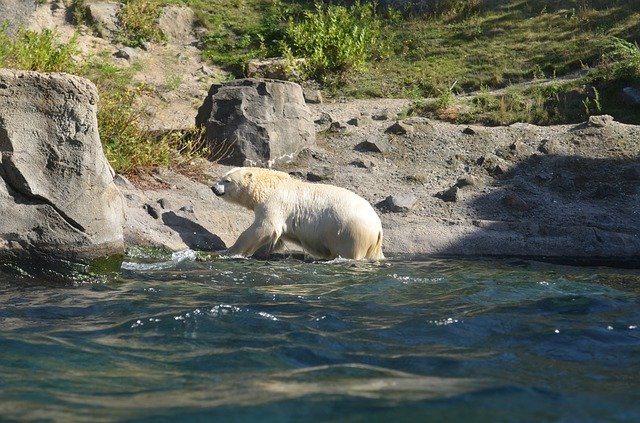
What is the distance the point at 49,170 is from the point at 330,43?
10988 millimetres

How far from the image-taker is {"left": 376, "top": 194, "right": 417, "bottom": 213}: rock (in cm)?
1152

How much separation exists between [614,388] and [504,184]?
840cm

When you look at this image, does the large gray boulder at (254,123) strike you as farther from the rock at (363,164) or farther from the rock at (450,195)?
the rock at (450,195)

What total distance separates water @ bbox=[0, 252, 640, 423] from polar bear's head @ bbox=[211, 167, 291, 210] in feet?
5.76

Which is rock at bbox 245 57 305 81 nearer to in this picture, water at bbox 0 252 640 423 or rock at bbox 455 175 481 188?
rock at bbox 455 175 481 188

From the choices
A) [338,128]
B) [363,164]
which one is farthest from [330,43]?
[363,164]

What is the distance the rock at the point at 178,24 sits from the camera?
1919 cm

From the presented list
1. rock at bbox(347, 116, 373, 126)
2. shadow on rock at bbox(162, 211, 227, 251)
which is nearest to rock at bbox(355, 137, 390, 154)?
rock at bbox(347, 116, 373, 126)

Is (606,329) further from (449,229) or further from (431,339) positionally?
(449,229)

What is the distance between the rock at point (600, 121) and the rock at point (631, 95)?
5.14ft

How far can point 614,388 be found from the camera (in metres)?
4.29

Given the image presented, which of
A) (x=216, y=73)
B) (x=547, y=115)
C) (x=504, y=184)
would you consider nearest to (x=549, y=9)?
(x=547, y=115)

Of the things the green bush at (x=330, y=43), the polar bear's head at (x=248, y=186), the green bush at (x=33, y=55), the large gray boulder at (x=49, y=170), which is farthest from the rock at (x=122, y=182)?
the green bush at (x=330, y=43)

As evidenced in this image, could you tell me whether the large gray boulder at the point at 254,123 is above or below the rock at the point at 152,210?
above
